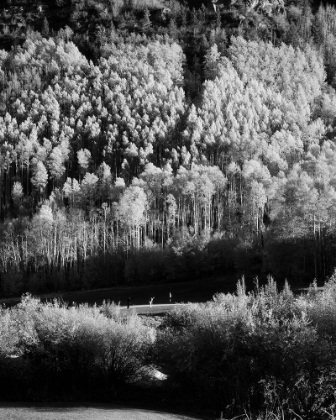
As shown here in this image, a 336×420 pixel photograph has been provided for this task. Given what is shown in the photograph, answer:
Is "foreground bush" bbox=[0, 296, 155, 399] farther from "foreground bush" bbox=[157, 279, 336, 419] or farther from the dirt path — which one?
the dirt path

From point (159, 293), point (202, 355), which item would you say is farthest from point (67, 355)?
point (159, 293)

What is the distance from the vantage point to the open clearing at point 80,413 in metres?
22.3

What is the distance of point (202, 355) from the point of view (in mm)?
26391

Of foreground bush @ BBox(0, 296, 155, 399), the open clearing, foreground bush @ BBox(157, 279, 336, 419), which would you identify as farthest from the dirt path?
the open clearing

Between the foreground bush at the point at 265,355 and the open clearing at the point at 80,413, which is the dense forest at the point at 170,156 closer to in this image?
the foreground bush at the point at 265,355

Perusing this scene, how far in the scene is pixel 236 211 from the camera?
98.0 m

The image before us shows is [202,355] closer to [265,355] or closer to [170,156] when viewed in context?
[265,355]

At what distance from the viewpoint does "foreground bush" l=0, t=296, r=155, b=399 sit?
99.3ft

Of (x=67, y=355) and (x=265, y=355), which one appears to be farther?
(x=67, y=355)

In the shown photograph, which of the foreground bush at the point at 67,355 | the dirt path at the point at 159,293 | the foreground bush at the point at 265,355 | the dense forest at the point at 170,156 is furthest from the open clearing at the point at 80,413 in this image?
the dense forest at the point at 170,156

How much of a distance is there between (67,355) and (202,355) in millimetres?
8112

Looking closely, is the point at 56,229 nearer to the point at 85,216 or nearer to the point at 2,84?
the point at 85,216

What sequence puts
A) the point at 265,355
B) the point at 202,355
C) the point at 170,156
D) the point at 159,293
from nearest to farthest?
the point at 265,355 < the point at 202,355 < the point at 159,293 < the point at 170,156

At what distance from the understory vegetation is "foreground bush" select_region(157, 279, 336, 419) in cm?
5
